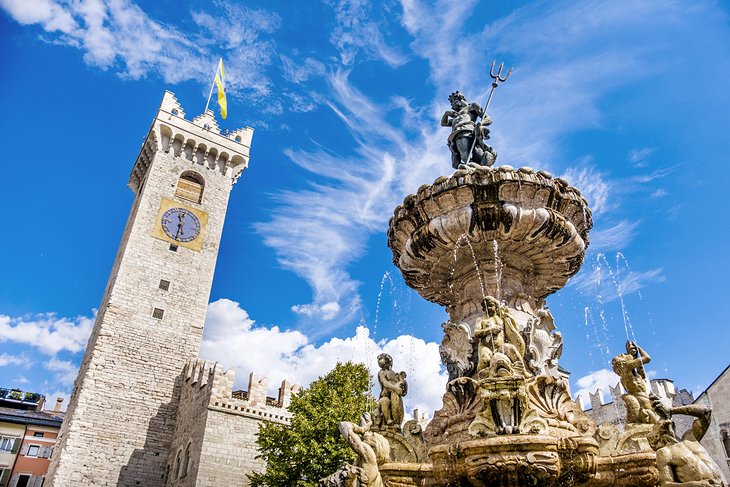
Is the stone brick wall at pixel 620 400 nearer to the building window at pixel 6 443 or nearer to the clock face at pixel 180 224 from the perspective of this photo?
the clock face at pixel 180 224

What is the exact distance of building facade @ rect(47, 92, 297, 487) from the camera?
23075mm

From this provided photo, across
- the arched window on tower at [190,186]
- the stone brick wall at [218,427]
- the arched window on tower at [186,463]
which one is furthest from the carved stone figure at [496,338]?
the arched window on tower at [190,186]

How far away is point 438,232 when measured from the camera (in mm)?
7418

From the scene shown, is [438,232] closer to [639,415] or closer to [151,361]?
[639,415]

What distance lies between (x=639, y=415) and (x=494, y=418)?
1648 millimetres

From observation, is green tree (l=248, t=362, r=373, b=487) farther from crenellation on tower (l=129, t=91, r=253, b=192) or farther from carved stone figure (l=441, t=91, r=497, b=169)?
crenellation on tower (l=129, t=91, r=253, b=192)

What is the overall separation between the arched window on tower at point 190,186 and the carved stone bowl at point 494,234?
2846 centimetres

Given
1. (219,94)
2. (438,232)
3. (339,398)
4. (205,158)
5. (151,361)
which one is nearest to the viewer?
(438,232)

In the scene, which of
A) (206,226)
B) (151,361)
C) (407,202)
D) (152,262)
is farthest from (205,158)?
(407,202)

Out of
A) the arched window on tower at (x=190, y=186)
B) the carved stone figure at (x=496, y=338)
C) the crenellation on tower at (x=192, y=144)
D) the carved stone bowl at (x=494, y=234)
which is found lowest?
the carved stone figure at (x=496, y=338)

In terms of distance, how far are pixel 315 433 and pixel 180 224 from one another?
61.2ft

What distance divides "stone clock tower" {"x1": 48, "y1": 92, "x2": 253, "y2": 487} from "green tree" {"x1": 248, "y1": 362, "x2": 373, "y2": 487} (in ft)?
30.9

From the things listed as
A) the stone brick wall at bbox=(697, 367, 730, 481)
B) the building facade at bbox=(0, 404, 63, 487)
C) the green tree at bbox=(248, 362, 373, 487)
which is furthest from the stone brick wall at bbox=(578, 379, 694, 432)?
the building facade at bbox=(0, 404, 63, 487)

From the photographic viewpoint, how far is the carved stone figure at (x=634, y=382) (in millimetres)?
5539
